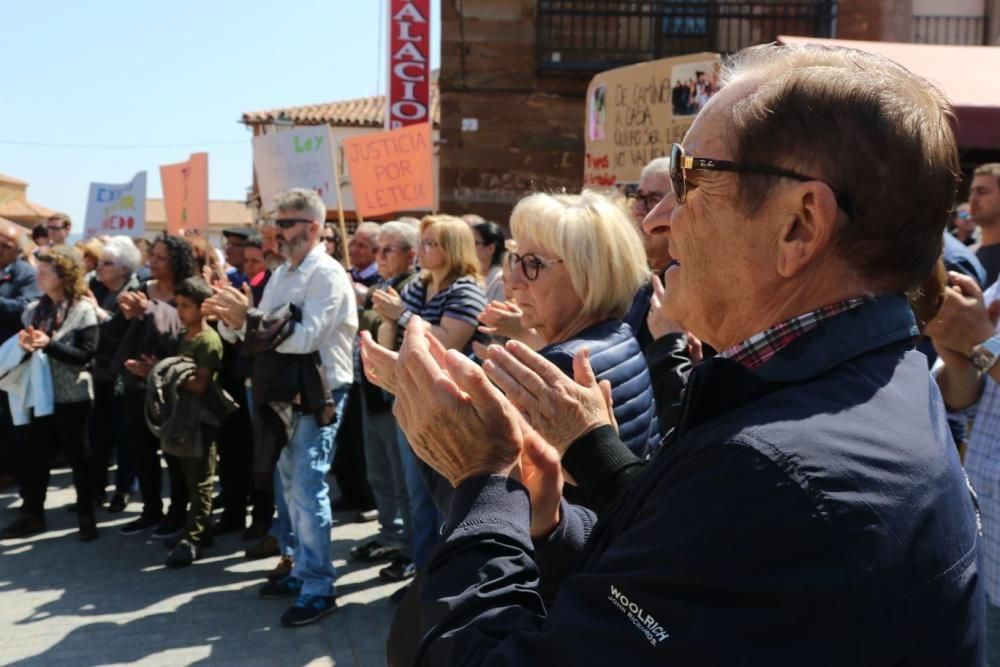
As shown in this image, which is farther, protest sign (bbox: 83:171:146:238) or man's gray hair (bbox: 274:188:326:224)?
protest sign (bbox: 83:171:146:238)

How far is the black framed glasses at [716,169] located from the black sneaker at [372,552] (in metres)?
4.56

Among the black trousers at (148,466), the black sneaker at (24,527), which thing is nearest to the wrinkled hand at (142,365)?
the black trousers at (148,466)

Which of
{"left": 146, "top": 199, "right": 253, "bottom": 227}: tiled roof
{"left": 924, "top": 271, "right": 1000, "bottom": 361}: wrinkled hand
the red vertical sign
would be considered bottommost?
{"left": 146, "top": 199, "right": 253, "bottom": 227}: tiled roof

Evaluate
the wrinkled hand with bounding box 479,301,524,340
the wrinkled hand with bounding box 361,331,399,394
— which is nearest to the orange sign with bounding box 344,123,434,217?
the wrinkled hand with bounding box 479,301,524,340

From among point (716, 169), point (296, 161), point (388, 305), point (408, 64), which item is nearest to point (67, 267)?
point (296, 161)

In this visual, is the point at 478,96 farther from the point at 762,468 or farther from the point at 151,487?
the point at 762,468

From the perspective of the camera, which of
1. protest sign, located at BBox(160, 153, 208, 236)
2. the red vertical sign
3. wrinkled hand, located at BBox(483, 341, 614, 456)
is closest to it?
wrinkled hand, located at BBox(483, 341, 614, 456)

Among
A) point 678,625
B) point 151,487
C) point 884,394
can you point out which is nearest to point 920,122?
point 884,394

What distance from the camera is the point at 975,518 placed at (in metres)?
1.15

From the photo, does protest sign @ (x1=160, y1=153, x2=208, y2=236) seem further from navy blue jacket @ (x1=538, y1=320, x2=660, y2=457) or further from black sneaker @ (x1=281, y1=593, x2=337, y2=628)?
navy blue jacket @ (x1=538, y1=320, x2=660, y2=457)

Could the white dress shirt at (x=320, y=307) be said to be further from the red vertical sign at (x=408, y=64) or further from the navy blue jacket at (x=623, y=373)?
the red vertical sign at (x=408, y=64)

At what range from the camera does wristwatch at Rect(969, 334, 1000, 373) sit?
2713 mm

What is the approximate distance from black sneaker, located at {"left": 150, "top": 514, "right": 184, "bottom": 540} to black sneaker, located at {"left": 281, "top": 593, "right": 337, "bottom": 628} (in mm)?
1849

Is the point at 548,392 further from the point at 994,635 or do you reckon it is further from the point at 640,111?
the point at 640,111
